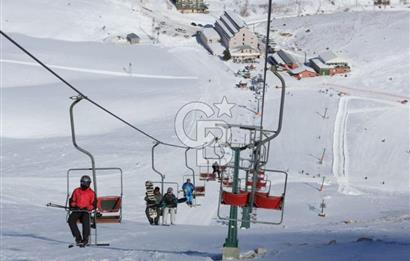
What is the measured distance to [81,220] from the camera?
8.96 m

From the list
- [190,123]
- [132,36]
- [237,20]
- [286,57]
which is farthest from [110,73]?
[237,20]

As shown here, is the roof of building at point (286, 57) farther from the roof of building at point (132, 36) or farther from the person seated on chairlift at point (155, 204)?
the person seated on chairlift at point (155, 204)

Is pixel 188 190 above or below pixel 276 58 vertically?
below

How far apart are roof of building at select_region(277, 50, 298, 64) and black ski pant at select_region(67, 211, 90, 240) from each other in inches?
1612

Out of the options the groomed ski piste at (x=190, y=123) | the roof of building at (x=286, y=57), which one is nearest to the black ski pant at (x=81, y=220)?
the groomed ski piste at (x=190, y=123)

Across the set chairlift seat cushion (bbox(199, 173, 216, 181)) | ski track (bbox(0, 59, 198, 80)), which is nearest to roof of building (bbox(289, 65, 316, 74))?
ski track (bbox(0, 59, 198, 80))

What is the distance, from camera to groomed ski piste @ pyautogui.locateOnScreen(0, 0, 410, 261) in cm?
1410

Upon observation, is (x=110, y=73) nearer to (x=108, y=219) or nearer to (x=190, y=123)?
(x=190, y=123)

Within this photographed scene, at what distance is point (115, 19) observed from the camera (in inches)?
2350

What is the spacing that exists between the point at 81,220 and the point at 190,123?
2538 cm

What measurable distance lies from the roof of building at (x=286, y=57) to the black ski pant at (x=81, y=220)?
4093cm

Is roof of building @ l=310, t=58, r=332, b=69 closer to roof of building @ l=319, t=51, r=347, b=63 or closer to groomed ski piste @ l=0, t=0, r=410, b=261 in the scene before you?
roof of building @ l=319, t=51, r=347, b=63

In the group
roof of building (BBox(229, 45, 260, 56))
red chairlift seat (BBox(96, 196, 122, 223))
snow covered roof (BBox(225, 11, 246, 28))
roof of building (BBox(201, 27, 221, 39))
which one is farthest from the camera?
snow covered roof (BBox(225, 11, 246, 28))

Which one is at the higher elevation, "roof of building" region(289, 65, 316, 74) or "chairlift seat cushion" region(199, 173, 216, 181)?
"roof of building" region(289, 65, 316, 74)
